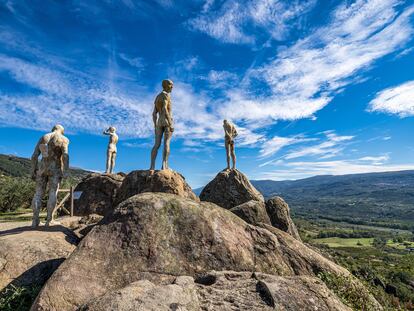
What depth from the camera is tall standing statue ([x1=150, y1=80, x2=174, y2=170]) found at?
56.3 feet

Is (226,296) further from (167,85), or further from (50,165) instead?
(167,85)

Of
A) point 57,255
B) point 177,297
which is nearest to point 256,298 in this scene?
point 177,297

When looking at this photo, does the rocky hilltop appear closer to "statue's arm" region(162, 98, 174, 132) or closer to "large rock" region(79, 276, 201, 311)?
"large rock" region(79, 276, 201, 311)

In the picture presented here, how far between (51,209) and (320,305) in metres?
11.8

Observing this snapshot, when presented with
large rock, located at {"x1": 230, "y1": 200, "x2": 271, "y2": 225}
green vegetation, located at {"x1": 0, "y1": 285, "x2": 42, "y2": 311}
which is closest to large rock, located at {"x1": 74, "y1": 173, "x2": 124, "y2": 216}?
large rock, located at {"x1": 230, "y1": 200, "x2": 271, "y2": 225}

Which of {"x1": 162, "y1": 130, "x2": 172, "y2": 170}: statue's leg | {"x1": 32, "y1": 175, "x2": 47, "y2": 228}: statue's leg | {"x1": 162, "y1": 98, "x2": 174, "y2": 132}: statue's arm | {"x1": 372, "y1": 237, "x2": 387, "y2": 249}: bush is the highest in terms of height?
{"x1": 162, "y1": 98, "x2": 174, "y2": 132}: statue's arm

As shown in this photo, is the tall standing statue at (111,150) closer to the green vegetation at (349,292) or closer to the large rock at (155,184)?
the large rock at (155,184)

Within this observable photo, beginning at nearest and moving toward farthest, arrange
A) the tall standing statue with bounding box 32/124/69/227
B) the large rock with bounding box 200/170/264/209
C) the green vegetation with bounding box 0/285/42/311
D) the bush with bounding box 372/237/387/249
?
the green vegetation with bounding box 0/285/42/311 < the tall standing statue with bounding box 32/124/69/227 < the large rock with bounding box 200/170/264/209 < the bush with bounding box 372/237/387/249

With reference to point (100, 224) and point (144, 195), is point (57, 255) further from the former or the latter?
point (144, 195)

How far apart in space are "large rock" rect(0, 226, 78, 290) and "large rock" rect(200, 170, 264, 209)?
13.9 meters

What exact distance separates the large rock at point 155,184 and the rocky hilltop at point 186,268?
18.3 feet

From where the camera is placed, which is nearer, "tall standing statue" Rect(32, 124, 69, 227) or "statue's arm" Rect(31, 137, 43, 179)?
"tall standing statue" Rect(32, 124, 69, 227)

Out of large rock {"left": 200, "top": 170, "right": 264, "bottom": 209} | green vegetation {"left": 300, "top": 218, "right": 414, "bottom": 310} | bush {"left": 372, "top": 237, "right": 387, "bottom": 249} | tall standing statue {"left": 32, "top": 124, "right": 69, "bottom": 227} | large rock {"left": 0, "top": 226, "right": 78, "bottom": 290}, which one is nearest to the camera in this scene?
large rock {"left": 0, "top": 226, "right": 78, "bottom": 290}

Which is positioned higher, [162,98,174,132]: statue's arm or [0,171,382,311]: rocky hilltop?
[162,98,174,132]: statue's arm
